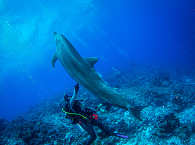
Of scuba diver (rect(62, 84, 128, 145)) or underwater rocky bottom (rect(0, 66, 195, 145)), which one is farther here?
underwater rocky bottom (rect(0, 66, 195, 145))

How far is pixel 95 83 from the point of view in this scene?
273 centimetres

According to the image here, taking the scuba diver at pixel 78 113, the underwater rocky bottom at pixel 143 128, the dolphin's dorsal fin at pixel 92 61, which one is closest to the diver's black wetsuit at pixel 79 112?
the scuba diver at pixel 78 113

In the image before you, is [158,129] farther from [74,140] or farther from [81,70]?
[81,70]

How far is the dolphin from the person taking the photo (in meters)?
2.61

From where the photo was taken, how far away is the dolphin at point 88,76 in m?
2.61

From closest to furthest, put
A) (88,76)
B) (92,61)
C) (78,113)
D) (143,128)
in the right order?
1. (88,76)
2. (92,61)
3. (78,113)
4. (143,128)

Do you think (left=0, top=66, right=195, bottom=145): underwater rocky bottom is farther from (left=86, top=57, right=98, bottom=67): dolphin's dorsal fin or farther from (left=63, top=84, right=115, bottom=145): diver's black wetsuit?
(left=86, top=57, right=98, bottom=67): dolphin's dorsal fin

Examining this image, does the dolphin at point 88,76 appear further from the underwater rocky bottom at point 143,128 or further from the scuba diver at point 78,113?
the underwater rocky bottom at point 143,128

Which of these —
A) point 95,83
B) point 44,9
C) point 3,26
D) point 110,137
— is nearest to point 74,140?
point 110,137

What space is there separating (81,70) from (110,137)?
163 inches

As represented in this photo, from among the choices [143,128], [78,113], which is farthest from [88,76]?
[143,128]

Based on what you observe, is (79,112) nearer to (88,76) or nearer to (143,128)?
(88,76)

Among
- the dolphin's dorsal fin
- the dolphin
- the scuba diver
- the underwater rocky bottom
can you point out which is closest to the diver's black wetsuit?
the scuba diver

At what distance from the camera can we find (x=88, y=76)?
2805 millimetres
